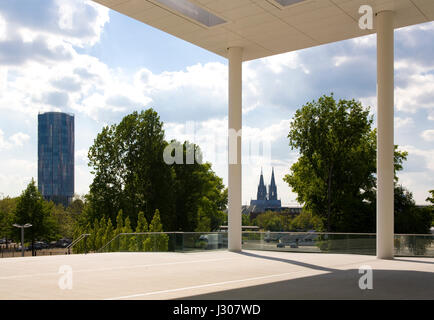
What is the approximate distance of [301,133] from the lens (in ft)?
145

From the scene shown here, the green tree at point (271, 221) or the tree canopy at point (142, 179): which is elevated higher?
the tree canopy at point (142, 179)

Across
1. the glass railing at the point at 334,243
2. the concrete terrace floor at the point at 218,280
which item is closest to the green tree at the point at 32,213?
the glass railing at the point at 334,243

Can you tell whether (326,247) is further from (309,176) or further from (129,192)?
(129,192)

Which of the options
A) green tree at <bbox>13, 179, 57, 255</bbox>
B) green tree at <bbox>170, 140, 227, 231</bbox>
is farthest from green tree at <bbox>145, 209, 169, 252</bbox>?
green tree at <bbox>13, 179, 57, 255</bbox>

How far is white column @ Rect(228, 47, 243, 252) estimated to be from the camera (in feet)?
Result: 55.1

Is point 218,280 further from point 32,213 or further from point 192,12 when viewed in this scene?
point 32,213

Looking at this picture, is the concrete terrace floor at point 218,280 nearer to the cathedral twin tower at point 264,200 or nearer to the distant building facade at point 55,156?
the cathedral twin tower at point 264,200

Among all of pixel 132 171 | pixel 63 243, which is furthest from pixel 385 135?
pixel 63 243

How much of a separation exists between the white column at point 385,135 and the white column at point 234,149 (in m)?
4.91

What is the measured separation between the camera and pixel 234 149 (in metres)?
16.7

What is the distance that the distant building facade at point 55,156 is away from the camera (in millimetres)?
161750

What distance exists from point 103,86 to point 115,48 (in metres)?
6.95

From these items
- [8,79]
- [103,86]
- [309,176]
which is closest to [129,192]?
[309,176]

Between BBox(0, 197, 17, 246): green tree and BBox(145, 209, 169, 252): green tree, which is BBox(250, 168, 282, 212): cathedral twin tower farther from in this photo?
BBox(145, 209, 169, 252): green tree
